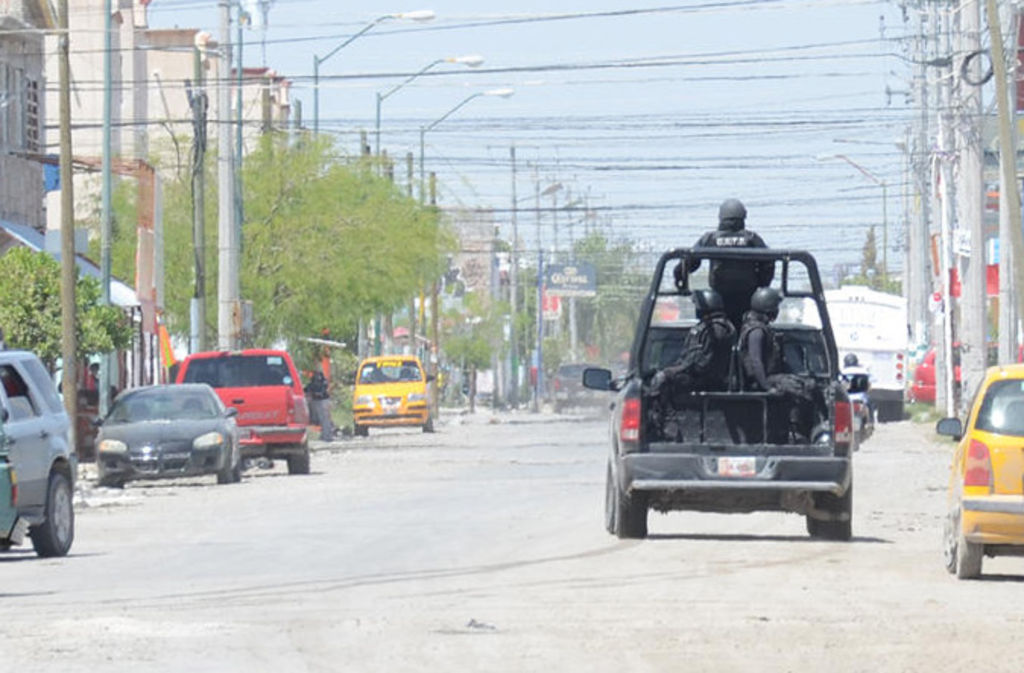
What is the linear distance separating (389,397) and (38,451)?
46.0 metres

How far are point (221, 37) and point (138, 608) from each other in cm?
3400

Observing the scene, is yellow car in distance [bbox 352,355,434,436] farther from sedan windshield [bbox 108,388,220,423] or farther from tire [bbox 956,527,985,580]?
tire [bbox 956,527,985,580]

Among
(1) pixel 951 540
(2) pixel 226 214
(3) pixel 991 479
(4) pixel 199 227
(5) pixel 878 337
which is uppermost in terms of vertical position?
(2) pixel 226 214

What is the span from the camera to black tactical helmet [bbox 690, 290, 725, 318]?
21.1m

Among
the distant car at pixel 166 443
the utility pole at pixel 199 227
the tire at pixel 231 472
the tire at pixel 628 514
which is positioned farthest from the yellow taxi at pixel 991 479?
the utility pole at pixel 199 227

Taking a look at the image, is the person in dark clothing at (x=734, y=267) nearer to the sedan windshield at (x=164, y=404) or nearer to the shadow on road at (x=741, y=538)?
the shadow on road at (x=741, y=538)

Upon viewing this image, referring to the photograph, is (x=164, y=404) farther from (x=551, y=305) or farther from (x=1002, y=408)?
(x=551, y=305)

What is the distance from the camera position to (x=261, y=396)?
40250 mm

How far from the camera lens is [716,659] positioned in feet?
42.2

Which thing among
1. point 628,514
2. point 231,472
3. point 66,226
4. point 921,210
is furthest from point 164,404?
point 921,210

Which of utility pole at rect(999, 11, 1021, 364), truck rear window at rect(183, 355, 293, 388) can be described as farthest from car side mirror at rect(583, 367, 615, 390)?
utility pole at rect(999, 11, 1021, 364)

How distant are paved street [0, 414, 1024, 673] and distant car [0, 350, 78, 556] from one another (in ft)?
1.11

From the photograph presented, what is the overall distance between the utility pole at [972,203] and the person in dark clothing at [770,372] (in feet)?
89.9

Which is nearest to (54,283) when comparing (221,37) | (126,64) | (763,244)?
(221,37)
